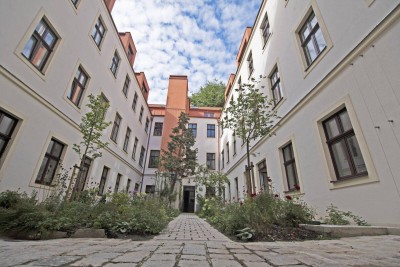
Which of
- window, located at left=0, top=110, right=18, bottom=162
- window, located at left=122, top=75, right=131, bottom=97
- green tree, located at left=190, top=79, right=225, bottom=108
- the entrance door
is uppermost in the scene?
green tree, located at left=190, top=79, right=225, bottom=108

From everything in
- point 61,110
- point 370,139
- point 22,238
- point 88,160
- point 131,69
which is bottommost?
point 22,238

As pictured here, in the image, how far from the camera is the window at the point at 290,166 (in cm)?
677

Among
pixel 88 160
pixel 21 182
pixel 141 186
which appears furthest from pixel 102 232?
pixel 141 186

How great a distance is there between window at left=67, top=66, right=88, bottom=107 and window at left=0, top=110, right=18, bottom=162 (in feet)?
9.18

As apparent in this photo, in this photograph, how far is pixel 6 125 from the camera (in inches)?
208

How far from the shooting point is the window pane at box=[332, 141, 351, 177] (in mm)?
4582

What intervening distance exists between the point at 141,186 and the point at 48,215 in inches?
641

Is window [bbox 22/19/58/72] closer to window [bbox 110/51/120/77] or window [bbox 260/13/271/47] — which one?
window [bbox 110/51/120/77]

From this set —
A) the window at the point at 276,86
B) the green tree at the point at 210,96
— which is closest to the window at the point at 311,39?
the window at the point at 276,86

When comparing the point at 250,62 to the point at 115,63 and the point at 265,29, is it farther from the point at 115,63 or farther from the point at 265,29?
the point at 115,63

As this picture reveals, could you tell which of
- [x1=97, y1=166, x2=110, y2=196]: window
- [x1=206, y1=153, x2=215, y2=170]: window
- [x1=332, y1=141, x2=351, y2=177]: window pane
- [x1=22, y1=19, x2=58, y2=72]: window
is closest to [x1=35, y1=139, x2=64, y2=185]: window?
[x1=22, y1=19, x2=58, y2=72]: window

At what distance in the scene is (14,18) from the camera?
515 cm

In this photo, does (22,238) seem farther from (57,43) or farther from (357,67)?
(357,67)

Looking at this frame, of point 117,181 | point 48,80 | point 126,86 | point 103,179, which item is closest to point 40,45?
point 48,80
